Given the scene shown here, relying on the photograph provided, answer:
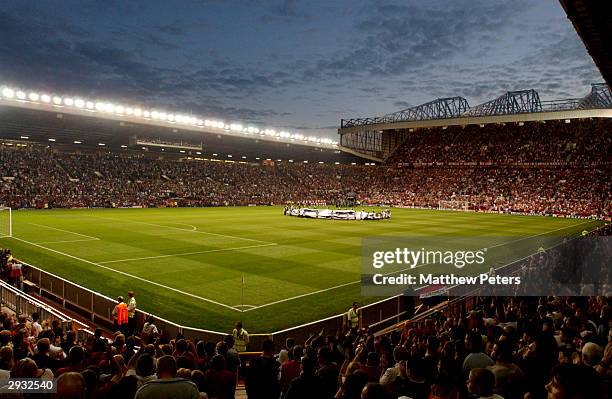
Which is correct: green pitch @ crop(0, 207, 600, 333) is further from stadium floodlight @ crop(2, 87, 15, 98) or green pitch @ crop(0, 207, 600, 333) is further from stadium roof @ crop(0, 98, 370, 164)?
stadium roof @ crop(0, 98, 370, 164)

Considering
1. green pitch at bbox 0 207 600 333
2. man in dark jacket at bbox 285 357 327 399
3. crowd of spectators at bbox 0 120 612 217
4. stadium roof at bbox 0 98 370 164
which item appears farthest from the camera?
crowd of spectators at bbox 0 120 612 217

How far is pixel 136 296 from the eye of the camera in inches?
637

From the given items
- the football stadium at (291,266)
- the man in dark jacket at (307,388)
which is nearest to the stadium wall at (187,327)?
the football stadium at (291,266)

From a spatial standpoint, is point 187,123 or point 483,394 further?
point 187,123

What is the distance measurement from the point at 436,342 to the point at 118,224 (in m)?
35.3

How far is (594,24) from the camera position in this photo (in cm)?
930

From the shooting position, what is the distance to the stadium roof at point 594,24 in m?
8.35

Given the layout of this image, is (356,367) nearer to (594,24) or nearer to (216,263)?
(594,24)

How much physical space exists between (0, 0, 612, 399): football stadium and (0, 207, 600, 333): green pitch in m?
0.14

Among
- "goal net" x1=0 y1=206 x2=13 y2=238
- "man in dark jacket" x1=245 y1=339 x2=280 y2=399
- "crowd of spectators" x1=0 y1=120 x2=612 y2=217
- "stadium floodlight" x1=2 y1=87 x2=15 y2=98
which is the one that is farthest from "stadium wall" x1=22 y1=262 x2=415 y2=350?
"crowd of spectators" x1=0 y1=120 x2=612 y2=217

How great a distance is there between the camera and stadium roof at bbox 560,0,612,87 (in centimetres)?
835

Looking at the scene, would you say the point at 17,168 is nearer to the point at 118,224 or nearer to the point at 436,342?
the point at 118,224

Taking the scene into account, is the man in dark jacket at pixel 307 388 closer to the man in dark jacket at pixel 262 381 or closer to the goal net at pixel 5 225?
the man in dark jacket at pixel 262 381

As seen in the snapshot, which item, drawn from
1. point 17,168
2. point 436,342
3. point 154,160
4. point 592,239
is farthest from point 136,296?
point 154,160
